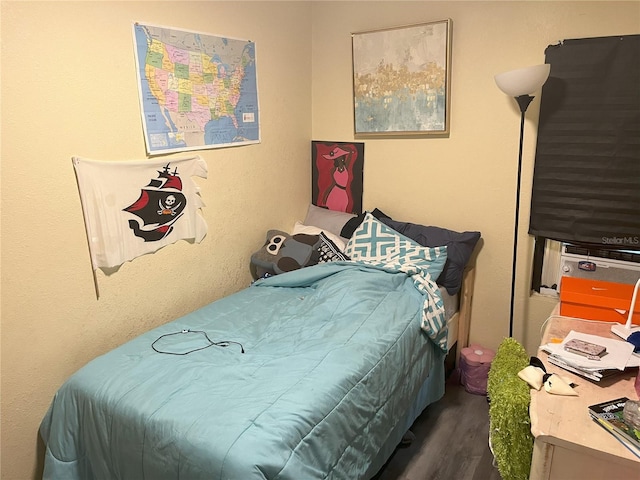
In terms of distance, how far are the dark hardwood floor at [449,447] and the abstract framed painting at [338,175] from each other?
4.36ft

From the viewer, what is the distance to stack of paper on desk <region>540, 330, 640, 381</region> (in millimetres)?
1548

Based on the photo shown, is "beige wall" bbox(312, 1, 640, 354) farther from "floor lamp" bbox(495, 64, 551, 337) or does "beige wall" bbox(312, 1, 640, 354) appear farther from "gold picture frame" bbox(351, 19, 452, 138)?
"floor lamp" bbox(495, 64, 551, 337)

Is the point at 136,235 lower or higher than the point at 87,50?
lower

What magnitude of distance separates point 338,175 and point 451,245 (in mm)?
921

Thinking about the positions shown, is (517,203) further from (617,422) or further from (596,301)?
(617,422)

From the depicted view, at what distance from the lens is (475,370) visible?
2.68 metres

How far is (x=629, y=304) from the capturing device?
1972 millimetres

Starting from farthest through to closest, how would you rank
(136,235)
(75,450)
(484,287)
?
(484,287)
(136,235)
(75,450)

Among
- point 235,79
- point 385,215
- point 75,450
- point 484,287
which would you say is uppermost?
point 235,79

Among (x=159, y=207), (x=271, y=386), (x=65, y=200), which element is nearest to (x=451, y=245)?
(x=271, y=386)

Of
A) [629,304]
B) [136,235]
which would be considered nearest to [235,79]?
[136,235]

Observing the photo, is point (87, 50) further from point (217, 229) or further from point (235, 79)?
point (217, 229)

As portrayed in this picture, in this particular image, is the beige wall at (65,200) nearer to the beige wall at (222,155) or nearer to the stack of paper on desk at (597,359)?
the beige wall at (222,155)

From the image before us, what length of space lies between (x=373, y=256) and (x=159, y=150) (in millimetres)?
1242
